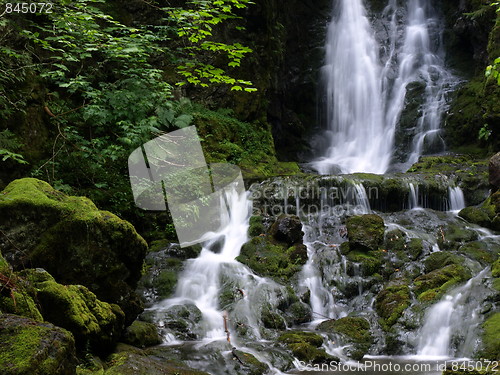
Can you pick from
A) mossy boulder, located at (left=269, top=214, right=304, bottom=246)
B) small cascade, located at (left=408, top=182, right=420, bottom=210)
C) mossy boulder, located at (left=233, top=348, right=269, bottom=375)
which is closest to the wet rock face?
small cascade, located at (left=408, top=182, right=420, bottom=210)

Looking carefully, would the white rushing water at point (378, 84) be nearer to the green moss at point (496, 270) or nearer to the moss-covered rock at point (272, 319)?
the green moss at point (496, 270)

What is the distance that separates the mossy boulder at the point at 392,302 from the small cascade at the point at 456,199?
4555mm

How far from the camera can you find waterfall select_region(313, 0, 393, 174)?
16672 millimetres

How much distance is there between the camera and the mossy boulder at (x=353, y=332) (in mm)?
5459

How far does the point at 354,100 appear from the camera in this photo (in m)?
18.8

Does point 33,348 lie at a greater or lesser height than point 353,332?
greater

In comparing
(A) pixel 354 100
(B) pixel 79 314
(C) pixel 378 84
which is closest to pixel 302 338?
(B) pixel 79 314

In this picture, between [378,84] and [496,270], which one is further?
[378,84]

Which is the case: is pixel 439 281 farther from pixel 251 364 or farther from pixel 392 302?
pixel 251 364

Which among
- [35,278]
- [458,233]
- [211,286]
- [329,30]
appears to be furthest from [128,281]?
[329,30]

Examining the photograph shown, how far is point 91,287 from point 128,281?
73 centimetres

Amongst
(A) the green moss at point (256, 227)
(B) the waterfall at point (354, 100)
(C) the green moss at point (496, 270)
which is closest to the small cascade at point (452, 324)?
(C) the green moss at point (496, 270)

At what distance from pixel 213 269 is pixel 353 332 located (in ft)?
10.1

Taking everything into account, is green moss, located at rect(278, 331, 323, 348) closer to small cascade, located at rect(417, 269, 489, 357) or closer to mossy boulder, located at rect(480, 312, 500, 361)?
small cascade, located at rect(417, 269, 489, 357)
